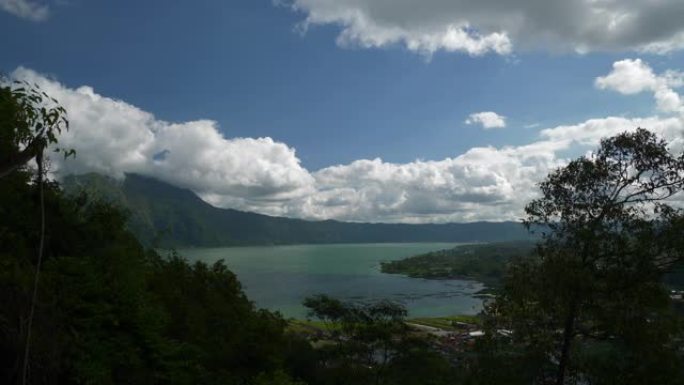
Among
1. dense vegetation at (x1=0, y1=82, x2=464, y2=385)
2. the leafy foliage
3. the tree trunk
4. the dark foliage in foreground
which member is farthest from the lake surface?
the tree trunk

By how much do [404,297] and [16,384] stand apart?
82161 mm

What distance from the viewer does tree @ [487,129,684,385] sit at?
7.98 metres

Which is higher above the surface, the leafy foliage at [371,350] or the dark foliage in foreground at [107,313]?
the dark foliage in foreground at [107,313]

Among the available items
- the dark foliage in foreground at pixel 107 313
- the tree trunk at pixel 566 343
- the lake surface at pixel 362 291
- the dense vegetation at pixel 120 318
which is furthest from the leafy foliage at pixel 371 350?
the lake surface at pixel 362 291

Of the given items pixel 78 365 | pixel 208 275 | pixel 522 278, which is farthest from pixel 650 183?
pixel 208 275

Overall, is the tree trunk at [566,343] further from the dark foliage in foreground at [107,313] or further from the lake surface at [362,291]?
the lake surface at [362,291]

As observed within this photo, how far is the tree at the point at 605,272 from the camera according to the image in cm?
798

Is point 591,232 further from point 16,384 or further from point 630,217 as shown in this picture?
point 16,384

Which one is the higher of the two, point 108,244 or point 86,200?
point 86,200

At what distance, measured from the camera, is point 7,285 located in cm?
746

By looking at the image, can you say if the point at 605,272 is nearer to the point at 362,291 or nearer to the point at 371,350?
the point at 371,350

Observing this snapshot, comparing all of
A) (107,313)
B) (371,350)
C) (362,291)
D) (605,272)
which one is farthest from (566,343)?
(362,291)

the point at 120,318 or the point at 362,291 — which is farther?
the point at 362,291

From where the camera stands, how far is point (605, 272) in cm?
821
